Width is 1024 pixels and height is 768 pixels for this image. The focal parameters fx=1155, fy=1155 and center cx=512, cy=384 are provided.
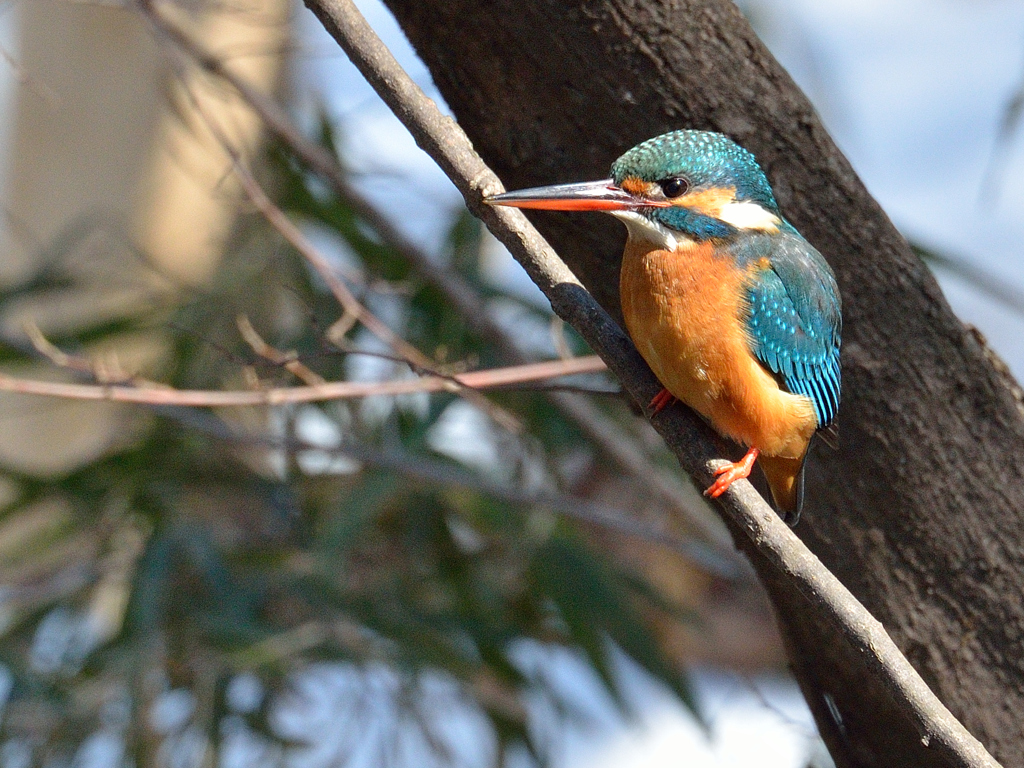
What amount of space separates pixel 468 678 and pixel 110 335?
1653 mm

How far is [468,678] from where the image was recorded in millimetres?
3498

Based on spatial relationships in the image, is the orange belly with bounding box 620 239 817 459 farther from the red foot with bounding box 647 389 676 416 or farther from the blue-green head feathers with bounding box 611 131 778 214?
the blue-green head feathers with bounding box 611 131 778 214

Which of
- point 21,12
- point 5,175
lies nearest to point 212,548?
point 5,175

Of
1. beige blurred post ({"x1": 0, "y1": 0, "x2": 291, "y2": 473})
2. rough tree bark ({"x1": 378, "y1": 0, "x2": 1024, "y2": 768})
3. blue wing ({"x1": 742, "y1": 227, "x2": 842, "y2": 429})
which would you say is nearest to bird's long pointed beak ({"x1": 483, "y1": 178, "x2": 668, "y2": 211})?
rough tree bark ({"x1": 378, "y1": 0, "x2": 1024, "y2": 768})

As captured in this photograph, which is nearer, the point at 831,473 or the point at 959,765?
the point at 959,765

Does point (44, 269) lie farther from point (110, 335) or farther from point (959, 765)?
point (959, 765)

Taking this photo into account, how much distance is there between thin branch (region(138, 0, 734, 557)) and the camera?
3434 mm

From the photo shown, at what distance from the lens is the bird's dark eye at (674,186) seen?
1.94 meters

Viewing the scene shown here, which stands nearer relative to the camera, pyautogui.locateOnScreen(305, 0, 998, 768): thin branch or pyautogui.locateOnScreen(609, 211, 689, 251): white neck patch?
pyautogui.locateOnScreen(305, 0, 998, 768): thin branch

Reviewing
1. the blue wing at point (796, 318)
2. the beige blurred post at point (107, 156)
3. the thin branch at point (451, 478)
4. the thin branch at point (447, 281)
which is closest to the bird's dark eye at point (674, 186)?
the blue wing at point (796, 318)

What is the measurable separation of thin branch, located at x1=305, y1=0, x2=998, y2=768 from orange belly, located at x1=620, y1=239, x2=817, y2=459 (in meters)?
0.07

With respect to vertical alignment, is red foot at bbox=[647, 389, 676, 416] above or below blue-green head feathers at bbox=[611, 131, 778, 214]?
below

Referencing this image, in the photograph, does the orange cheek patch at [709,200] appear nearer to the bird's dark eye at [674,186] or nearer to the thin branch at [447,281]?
the bird's dark eye at [674,186]

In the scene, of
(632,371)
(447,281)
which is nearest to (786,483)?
(632,371)
